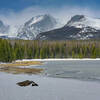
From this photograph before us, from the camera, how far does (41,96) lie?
24.2 m

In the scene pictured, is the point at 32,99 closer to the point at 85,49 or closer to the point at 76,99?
the point at 76,99

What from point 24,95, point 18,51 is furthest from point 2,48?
point 24,95

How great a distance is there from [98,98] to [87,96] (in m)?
1.59

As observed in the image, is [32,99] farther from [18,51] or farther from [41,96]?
[18,51]

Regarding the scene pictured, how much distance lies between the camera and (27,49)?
17425 centimetres

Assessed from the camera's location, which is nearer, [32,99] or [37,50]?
[32,99]

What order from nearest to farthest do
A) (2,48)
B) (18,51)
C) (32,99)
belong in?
(32,99), (2,48), (18,51)

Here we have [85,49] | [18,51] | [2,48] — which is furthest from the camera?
[85,49]

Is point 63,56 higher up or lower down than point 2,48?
lower down

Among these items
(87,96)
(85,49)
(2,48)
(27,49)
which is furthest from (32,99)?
(85,49)

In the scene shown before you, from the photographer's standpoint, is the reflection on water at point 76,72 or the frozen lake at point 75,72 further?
the reflection on water at point 76,72

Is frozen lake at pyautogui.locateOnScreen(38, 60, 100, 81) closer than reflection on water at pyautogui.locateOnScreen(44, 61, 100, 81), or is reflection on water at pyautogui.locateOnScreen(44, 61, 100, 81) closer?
frozen lake at pyautogui.locateOnScreen(38, 60, 100, 81)

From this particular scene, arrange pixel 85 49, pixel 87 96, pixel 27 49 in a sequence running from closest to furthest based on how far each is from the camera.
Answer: pixel 87 96
pixel 27 49
pixel 85 49

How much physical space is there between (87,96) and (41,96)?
514 cm
